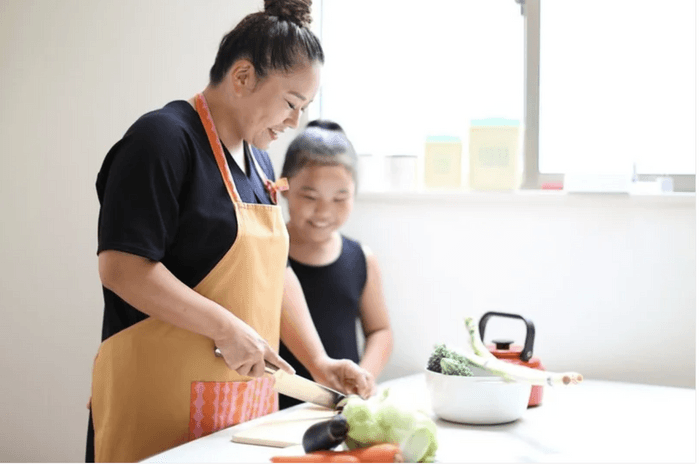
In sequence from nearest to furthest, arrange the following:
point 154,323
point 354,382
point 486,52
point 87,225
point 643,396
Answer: point 154,323, point 354,382, point 643,396, point 486,52, point 87,225

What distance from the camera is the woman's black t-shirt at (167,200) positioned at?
3.81 ft

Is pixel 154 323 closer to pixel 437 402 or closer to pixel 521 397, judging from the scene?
pixel 437 402

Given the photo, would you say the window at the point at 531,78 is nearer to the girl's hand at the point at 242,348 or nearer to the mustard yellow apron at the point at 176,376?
the mustard yellow apron at the point at 176,376

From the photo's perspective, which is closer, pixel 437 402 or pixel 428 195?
pixel 437 402

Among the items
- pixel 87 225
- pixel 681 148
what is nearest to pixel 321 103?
pixel 87 225

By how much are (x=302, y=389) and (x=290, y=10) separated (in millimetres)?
603

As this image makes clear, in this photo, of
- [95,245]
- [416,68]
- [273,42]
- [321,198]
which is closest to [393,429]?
[273,42]

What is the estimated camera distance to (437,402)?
132 cm

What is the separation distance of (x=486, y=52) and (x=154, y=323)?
123cm

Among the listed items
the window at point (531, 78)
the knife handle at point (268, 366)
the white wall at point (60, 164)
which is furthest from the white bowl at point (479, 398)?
the white wall at point (60, 164)

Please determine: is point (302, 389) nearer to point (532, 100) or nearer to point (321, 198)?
point (321, 198)

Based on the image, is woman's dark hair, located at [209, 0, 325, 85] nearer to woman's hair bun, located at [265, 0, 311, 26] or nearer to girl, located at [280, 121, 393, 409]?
woman's hair bun, located at [265, 0, 311, 26]

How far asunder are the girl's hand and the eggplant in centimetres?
19

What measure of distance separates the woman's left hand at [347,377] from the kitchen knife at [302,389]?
0.20ft
